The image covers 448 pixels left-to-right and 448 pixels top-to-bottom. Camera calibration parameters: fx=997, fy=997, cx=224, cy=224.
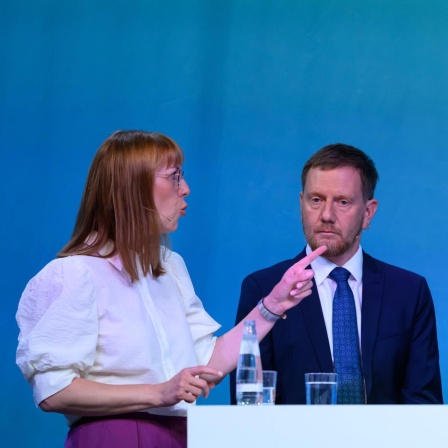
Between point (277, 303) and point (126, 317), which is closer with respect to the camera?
point (126, 317)

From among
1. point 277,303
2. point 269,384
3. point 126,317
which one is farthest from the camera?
point 277,303

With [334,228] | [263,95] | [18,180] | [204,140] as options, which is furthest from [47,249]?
[334,228]

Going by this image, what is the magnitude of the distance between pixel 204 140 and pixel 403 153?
2.44 ft

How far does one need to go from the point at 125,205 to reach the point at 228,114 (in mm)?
1452

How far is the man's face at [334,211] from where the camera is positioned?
296cm

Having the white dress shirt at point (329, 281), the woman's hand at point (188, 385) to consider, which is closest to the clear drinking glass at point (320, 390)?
the woman's hand at point (188, 385)

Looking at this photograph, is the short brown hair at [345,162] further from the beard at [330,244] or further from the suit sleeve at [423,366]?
the suit sleeve at [423,366]

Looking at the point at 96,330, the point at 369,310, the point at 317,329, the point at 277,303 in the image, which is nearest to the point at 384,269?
the point at 369,310

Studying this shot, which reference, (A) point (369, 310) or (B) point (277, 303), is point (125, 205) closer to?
Result: (B) point (277, 303)

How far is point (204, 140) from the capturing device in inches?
148

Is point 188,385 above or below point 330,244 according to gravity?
below

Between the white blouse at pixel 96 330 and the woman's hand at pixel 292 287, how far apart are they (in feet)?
0.74

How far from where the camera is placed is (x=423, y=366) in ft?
9.39

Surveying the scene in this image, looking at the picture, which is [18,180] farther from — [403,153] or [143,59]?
[403,153]
